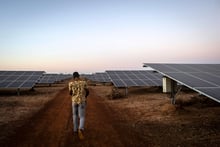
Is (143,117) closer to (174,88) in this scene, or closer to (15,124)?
(174,88)

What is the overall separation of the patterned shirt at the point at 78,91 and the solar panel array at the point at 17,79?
17685 millimetres

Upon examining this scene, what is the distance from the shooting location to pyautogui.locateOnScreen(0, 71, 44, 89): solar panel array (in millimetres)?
25500

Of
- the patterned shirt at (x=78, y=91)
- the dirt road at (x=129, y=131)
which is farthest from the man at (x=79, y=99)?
the dirt road at (x=129, y=131)

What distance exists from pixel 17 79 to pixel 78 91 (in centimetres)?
2160

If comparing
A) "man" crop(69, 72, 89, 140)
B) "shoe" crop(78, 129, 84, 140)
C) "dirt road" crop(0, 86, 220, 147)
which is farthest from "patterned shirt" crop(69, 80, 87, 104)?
"dirt road" crop(0, 86, 220, 147)

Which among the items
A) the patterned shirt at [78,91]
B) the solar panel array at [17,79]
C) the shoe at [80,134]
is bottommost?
the shoe at [80,134]

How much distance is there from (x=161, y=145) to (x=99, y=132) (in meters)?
2.69

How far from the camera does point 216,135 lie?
29.4 feet

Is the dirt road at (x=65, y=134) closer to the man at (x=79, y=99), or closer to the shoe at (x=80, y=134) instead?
the shoe at (x=80, y=134)

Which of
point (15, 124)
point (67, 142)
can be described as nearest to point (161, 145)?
point (67, 142)

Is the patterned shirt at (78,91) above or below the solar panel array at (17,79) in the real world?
above

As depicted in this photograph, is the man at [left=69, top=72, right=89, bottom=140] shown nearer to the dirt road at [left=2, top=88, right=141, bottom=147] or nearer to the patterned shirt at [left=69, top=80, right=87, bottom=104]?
the patterned shirt at [left=69, top=80, right=87, bottom=104]

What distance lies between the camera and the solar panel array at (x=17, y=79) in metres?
25.5

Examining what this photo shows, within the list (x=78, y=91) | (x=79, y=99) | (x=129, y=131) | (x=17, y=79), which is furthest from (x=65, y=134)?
(x=17, y=79)
